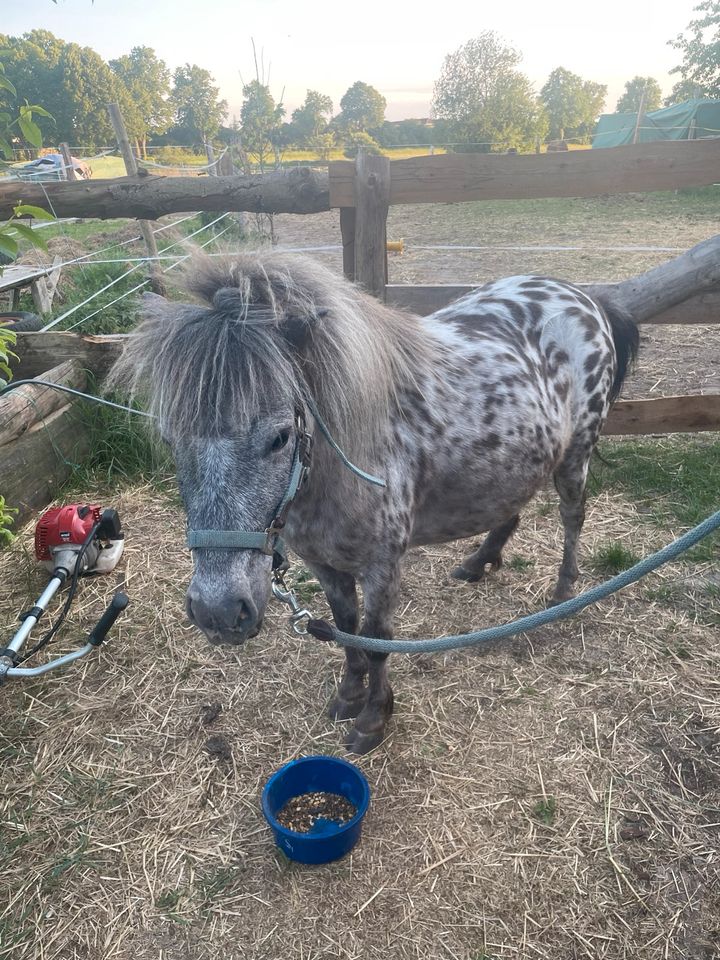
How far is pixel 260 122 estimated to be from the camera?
26.6ft

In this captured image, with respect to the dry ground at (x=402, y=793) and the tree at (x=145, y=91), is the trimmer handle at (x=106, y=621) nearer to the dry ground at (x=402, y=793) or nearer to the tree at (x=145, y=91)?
the dry ground at (x=402, y=793)

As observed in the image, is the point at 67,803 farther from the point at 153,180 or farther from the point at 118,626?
the point at 153,180

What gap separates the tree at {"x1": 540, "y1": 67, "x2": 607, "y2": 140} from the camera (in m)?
41.7

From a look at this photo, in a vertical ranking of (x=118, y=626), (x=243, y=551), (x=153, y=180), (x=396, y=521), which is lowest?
(x=118, y=626)

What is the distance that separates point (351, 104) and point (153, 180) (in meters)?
62.9

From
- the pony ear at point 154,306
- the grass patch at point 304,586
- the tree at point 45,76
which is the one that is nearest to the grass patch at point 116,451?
the grass patch at point 304,586

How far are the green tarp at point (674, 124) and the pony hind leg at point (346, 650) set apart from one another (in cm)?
2126

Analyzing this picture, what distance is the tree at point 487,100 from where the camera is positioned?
29.8 m

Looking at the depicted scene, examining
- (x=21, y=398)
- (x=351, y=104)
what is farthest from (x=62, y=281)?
(x=351, y=104)

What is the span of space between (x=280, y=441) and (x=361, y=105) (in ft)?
212

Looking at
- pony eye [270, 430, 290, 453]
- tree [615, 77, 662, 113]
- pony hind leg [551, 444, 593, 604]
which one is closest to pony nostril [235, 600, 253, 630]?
pony eye [270, 430, 290, 453]

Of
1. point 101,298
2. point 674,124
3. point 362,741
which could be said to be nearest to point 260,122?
point 101,298

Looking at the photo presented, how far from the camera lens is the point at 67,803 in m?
2.39

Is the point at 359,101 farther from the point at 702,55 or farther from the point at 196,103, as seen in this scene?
the point at 702,55
